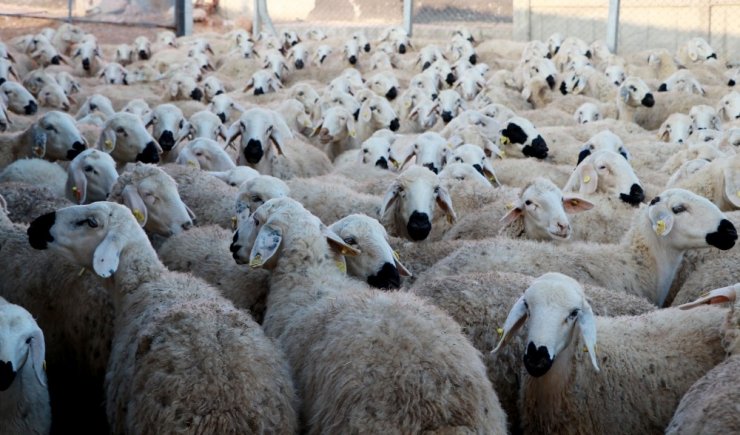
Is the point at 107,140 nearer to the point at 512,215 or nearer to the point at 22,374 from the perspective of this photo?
the point at 512,215

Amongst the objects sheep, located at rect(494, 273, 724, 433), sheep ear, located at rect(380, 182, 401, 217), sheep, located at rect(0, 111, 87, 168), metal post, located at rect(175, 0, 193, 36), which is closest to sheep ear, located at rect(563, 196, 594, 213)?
sheep ear, located at rect(380, 182, 401, 217)

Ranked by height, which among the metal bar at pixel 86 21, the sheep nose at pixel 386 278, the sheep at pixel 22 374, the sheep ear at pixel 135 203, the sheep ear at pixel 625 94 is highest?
the metal bar at pixel 86 21

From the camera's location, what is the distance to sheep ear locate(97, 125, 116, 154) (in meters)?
7.77

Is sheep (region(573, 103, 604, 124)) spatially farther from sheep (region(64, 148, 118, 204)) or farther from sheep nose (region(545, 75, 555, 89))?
sheep (region(64, 148, 118, 204))

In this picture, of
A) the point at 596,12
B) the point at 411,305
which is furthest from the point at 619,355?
the point at 596,12

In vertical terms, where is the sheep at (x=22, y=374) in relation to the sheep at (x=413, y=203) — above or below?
below

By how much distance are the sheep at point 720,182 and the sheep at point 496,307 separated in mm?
1925

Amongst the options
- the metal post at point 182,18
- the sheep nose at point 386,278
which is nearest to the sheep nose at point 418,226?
the sheep nose at point 386,278

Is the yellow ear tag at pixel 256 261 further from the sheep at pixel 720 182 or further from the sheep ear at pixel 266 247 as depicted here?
the sheep at pixel 720 182

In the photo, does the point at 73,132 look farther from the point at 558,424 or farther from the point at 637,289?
the point at 558,424

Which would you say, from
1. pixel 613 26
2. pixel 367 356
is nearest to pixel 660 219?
pixel 367 356

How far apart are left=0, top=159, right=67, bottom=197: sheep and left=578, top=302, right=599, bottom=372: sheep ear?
4.51 metres

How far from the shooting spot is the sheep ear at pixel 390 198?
6.51 meters

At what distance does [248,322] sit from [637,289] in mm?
2554
